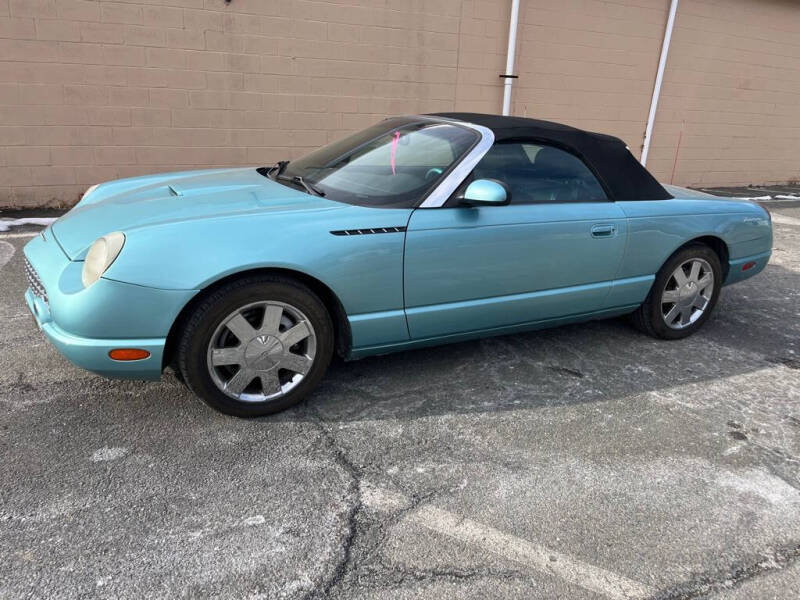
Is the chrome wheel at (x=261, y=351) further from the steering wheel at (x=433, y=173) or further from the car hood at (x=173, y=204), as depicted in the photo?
the steering wheel at (x=433, y=173)

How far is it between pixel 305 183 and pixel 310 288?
0.82m

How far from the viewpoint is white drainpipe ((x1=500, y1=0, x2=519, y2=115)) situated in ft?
28.3

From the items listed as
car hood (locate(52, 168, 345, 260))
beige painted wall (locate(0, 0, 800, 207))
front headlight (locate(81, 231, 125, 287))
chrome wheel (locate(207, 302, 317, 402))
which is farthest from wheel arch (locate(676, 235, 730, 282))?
beige painted wall (locate(0, 0, 800, 207))

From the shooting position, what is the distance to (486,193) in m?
3.02

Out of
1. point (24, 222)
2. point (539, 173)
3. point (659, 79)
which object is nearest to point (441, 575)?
point (539, 173)

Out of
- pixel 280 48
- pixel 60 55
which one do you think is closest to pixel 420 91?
pixel 280 48

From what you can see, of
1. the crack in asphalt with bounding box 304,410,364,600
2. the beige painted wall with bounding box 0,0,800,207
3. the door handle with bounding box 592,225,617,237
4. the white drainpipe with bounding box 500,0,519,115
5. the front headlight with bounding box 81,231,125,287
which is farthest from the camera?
the white drainpipe with bounding box 500,0,519,115

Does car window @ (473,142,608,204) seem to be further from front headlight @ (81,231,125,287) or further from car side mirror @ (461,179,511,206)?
front headlight @ (81,231,125,287)

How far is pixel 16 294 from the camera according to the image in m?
4.40

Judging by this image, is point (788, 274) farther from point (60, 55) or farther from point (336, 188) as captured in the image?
point (60, 55)

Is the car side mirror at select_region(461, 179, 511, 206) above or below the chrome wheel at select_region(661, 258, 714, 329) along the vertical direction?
above

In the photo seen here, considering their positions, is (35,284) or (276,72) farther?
(276,72)

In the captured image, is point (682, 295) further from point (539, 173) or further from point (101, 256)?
point (101, 256)

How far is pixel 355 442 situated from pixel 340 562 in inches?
29.4
